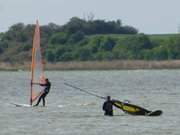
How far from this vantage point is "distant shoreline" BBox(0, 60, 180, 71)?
356ft

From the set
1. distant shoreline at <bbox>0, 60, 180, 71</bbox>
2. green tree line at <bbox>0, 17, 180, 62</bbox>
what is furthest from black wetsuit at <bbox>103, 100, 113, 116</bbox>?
green tree line at <bbox>0, 17, 180, 62</bbox>

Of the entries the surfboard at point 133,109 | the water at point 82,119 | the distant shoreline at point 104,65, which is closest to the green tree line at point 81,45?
the distant shoreline at point 104,65

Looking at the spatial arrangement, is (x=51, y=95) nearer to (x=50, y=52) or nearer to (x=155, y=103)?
(x=155, y=103)

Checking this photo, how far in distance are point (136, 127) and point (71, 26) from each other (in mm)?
103740

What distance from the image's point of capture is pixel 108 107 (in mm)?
36031

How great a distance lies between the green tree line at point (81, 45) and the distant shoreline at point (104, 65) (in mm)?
1474

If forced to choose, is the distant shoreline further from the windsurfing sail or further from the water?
the windsurfing sail

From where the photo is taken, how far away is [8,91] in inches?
2297

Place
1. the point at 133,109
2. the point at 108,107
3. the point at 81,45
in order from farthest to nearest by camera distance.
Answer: the point at 81,45
the point at 133,109
the point at 108,107

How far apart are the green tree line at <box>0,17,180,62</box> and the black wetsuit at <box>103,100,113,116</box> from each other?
82214 millimetres

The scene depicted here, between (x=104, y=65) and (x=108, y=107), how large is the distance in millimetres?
80237

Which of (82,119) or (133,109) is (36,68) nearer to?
(82,119)

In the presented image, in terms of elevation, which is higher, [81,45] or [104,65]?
[81,45]

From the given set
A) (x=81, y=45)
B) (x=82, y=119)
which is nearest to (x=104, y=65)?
(x=81, y=45)
